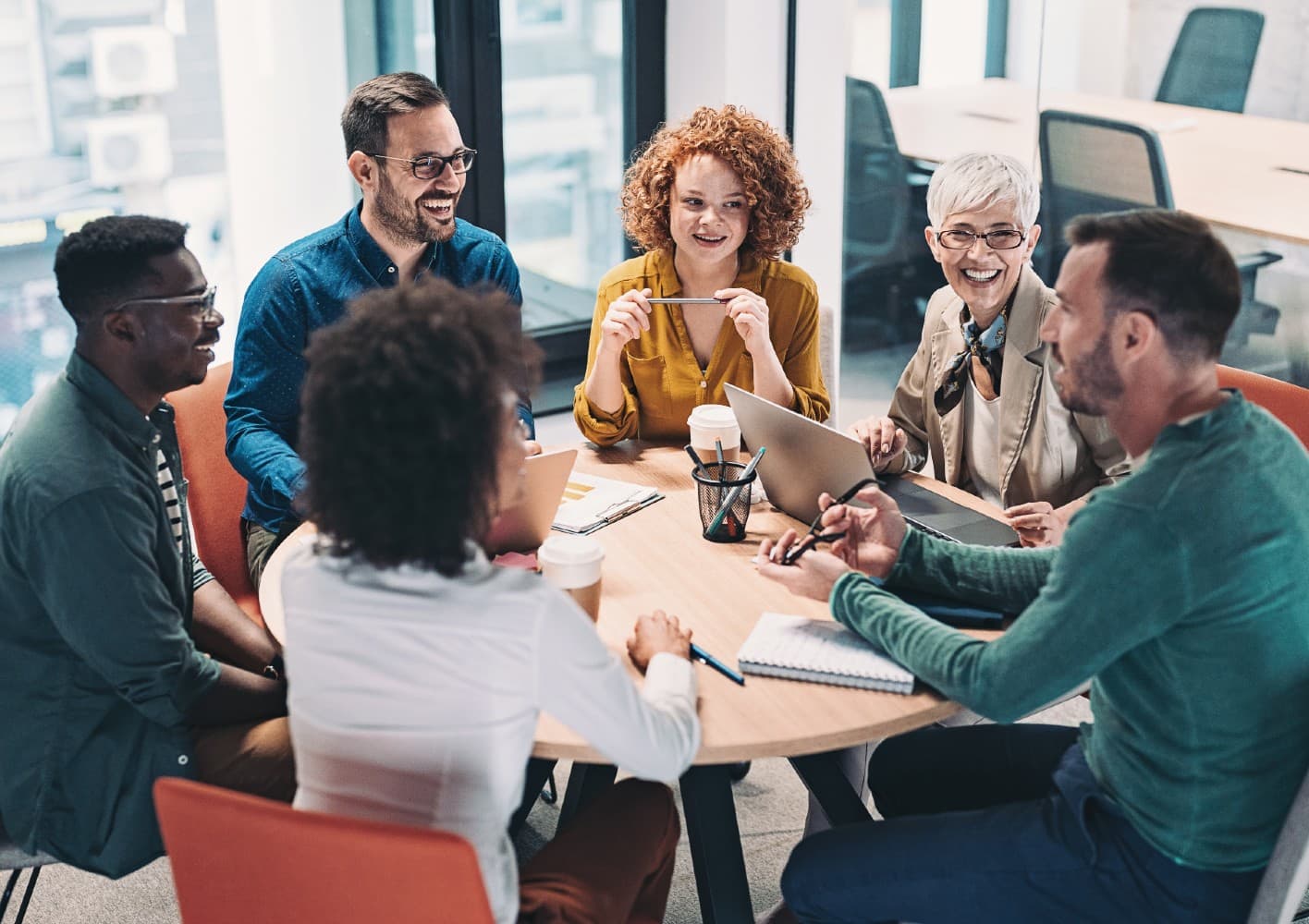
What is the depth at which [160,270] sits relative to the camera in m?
1.93

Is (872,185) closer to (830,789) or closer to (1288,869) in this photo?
(830,789)

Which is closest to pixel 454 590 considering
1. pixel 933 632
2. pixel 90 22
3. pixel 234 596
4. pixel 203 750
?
pixel 933 632

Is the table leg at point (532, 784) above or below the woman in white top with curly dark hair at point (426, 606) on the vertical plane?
below

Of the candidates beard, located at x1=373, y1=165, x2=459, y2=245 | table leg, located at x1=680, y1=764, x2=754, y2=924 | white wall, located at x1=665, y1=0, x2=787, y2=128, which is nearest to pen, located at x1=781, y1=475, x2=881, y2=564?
table leg, located at x1=680, y1=764, x2=754, y2=924

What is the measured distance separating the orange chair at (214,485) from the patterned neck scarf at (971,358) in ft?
4.53

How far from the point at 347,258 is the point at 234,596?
2.35ft

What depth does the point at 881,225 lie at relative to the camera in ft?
15.4

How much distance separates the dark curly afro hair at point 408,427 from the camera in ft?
4.49

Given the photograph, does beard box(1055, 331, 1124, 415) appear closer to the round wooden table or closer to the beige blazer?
the round wooden table

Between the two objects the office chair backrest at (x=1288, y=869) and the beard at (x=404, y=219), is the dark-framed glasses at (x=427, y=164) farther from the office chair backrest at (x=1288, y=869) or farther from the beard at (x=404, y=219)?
the office chair backrest at (x=1288, y=869)

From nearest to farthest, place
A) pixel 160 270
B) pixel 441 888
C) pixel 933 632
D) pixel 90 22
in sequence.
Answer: pixel 441 888 < pixel 933 632 < pixel 160 270 < pixel 90 22

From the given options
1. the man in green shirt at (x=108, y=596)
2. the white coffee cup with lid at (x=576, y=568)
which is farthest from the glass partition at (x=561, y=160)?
the white coffee cup with lid at (x=576, y=568)

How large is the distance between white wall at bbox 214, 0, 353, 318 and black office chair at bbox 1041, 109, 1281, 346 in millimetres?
2054

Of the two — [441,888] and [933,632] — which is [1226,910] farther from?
[441,888]
